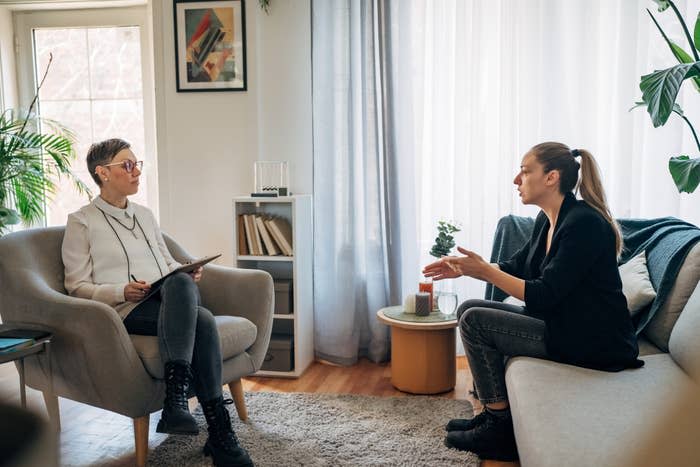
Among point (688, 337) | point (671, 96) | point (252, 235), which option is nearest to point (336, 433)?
point (252, 235)

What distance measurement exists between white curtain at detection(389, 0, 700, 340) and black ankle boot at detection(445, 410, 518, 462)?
1237 mm

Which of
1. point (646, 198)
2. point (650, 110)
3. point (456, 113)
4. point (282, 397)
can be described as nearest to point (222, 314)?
point (282, 397)

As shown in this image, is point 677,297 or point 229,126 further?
point 229,126

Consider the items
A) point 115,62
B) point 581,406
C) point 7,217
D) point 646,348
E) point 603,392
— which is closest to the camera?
point 581,406

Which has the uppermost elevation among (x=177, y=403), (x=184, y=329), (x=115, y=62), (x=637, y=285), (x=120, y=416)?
(x=115, y=62)

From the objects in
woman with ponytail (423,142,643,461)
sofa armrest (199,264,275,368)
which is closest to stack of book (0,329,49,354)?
sofa armrest (199,264,275,368)

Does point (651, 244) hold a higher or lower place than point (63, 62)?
lower

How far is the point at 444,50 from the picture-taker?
11.3 ft

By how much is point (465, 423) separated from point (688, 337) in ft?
2.88

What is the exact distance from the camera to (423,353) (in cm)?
296

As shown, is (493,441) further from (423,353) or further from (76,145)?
(76,145)

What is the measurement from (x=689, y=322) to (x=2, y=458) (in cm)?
207

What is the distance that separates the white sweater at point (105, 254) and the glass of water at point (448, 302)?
1275 mm

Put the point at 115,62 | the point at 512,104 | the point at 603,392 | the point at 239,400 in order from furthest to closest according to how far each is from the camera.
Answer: the point at 115,62, the point at 512,104, the point at 239,400, the point at 603,392
